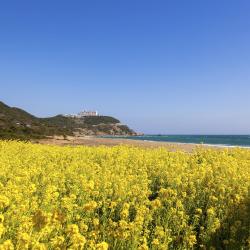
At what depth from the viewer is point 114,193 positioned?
8.66m

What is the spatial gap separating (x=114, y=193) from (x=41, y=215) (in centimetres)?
394

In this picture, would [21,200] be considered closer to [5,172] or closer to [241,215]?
[5,172]

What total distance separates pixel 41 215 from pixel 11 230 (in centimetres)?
95

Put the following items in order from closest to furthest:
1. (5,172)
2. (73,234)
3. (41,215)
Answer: (73,234), (41,215), (5,172)

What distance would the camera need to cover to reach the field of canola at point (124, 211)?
5195 millimetres

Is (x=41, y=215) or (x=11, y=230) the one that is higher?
(x=41, y=215)

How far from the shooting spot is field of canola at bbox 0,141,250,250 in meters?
5.20

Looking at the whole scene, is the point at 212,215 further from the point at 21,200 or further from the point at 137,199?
the point at 21,200

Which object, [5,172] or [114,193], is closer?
[114,193]

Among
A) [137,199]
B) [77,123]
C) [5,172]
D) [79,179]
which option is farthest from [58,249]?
[77,123]

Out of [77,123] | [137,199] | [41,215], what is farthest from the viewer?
[77,123]

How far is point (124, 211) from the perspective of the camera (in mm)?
6082

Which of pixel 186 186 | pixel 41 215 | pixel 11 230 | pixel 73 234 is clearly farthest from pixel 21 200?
pixel 186 186

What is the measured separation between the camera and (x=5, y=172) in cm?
993
